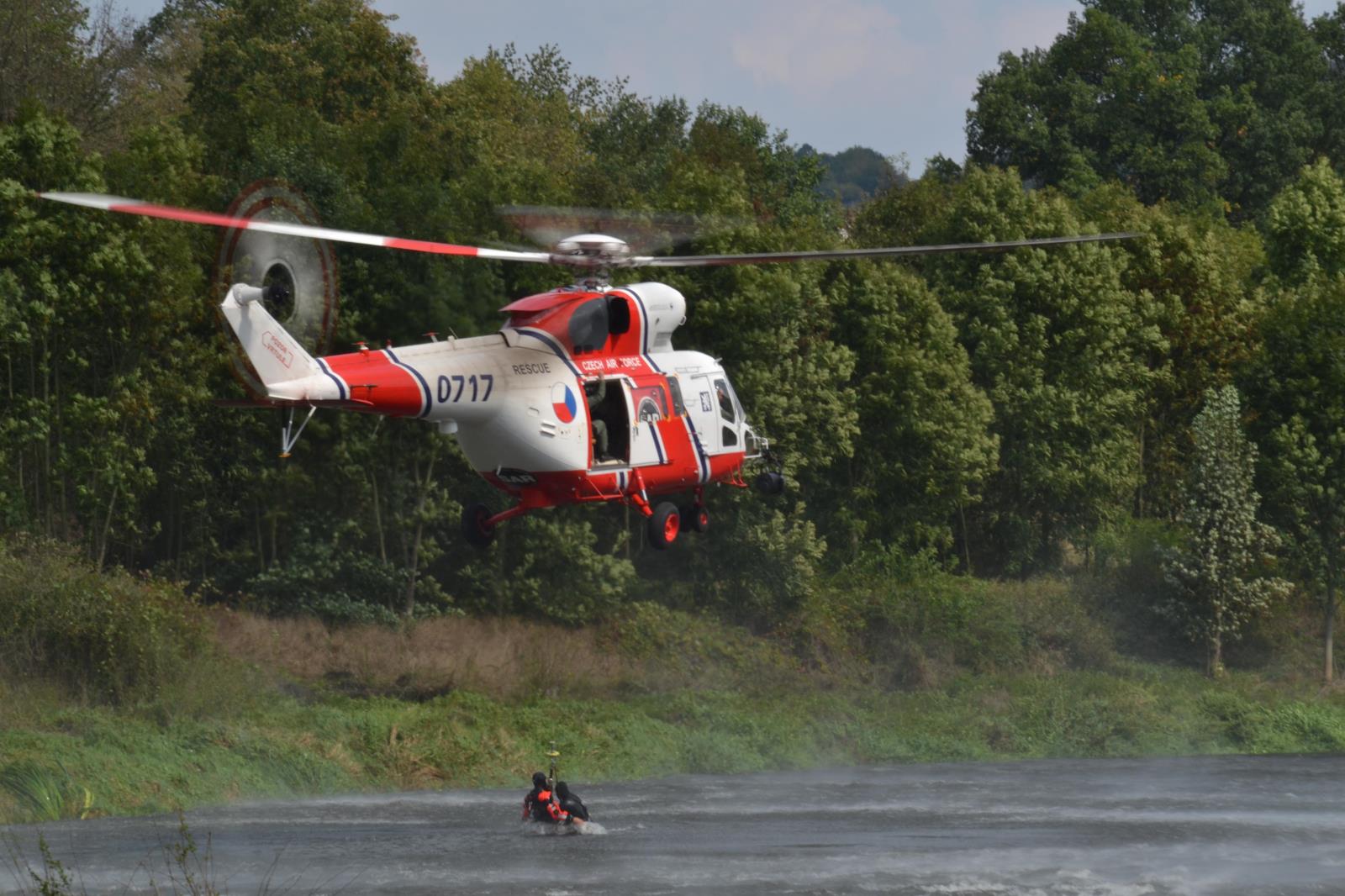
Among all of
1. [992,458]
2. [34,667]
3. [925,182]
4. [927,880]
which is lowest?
[927,880]

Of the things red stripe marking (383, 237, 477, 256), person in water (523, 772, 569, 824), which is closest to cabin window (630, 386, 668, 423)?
red stripe marking (383, 237, 477, 256)

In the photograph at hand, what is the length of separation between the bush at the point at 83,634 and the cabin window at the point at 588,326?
1902 centimetres

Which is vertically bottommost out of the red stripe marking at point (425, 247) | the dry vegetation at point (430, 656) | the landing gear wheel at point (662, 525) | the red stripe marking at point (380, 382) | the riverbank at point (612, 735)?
the riverbank at point (612, 735)

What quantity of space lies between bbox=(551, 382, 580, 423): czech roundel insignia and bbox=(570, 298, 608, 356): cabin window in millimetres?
919

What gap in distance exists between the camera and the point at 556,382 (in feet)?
107

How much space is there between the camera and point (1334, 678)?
61.1 m

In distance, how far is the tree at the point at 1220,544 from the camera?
59188 mm

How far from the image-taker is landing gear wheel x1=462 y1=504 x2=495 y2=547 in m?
34.0

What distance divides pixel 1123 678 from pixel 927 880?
2089 centimetres

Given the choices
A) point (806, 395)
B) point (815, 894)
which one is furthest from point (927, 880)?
point (806, 395)

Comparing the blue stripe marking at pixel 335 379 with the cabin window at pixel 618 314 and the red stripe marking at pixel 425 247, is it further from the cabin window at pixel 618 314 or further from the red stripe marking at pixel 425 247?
the cabin window at pixel 618 314

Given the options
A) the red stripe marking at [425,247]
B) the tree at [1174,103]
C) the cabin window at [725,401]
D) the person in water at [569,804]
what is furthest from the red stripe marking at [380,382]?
the tree at [1174,103]

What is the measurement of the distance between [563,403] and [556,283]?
17.4 m

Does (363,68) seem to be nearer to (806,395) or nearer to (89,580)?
(806,395)
